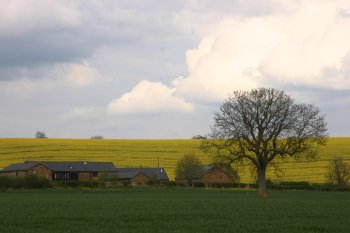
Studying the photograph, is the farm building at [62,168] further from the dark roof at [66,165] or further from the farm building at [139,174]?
the farm building at [139,174]

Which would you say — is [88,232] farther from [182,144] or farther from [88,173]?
[182,144]

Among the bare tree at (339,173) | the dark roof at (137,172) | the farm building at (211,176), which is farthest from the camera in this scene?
the dark roof at (137,172)

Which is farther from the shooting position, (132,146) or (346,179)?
(132,146)

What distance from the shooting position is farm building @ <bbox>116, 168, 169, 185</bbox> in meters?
116

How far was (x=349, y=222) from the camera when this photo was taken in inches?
984

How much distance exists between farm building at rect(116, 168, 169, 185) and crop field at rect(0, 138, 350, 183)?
257 cm

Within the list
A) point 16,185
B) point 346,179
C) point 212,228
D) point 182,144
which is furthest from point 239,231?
point 182,144

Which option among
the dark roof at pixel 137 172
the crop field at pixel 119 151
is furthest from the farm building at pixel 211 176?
the dark roof at pixel 137 172

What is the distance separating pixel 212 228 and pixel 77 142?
122168 millimetres

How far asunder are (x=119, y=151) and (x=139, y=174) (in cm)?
1451

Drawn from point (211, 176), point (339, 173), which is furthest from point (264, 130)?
point (211, 176)

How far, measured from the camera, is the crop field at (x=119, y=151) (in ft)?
399

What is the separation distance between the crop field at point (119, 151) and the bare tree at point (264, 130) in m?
45.2

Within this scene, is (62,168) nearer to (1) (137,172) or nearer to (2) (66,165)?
(2) (66,165)
